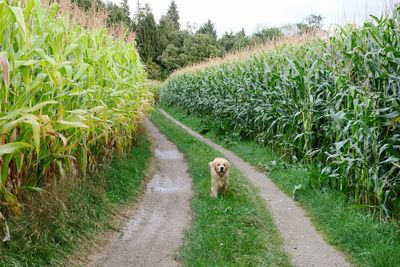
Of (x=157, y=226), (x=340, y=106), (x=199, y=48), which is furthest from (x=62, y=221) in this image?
(x=199, y=48)

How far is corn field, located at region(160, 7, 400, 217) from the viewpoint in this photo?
5566mm

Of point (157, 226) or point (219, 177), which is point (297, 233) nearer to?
point (219, 177)

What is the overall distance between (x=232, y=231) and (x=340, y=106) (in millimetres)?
3070

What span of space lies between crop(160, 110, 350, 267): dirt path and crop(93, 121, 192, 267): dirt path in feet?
4.56

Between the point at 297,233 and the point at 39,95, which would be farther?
the point at 297,233

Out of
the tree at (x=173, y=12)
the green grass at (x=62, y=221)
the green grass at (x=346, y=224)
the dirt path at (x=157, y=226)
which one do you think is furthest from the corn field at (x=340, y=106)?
the tree at (x=173, y=12)

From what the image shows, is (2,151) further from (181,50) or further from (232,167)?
(181,50)

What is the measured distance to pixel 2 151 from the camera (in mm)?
3244

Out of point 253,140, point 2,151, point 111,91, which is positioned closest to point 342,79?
point 111,91

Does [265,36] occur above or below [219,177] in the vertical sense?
above

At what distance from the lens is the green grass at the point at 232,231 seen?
4.67 metres

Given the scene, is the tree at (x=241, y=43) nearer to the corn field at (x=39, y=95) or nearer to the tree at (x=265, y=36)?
the tree at (x=265, y=36)

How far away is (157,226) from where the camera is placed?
584 cm

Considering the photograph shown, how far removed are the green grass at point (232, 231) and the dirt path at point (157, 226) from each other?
0.18 meters
